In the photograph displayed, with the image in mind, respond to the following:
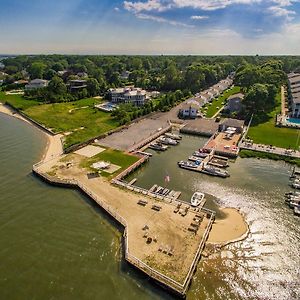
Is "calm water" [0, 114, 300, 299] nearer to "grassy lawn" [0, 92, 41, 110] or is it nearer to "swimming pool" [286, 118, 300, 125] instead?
"swimming pool" [286, 118, 300, 125]

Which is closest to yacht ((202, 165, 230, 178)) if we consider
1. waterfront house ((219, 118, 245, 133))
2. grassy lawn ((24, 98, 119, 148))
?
waterfront house ((219, 118, 245, 133))

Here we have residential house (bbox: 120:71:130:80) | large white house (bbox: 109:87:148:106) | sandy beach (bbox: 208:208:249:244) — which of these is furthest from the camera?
residential house (bbox: 120:71:130:80)

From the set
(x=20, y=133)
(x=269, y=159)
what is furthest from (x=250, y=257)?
(x=20, y=133)

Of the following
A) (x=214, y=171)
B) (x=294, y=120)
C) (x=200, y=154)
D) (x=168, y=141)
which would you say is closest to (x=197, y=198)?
(x=214, y=171)

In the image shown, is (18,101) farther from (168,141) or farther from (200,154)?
(200,154)

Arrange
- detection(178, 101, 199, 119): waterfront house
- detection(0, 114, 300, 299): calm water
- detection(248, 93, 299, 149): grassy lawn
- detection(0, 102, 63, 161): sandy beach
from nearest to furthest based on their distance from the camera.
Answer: detection(0, 114, 300, 299): calm water → detection(0, 102, 63, 161): sandy beach → detection(248, 93, 299, 149): grassy lawn → detection(178, 101, 199, 119): waterfront house

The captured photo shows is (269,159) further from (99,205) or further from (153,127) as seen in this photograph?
(99,205)
